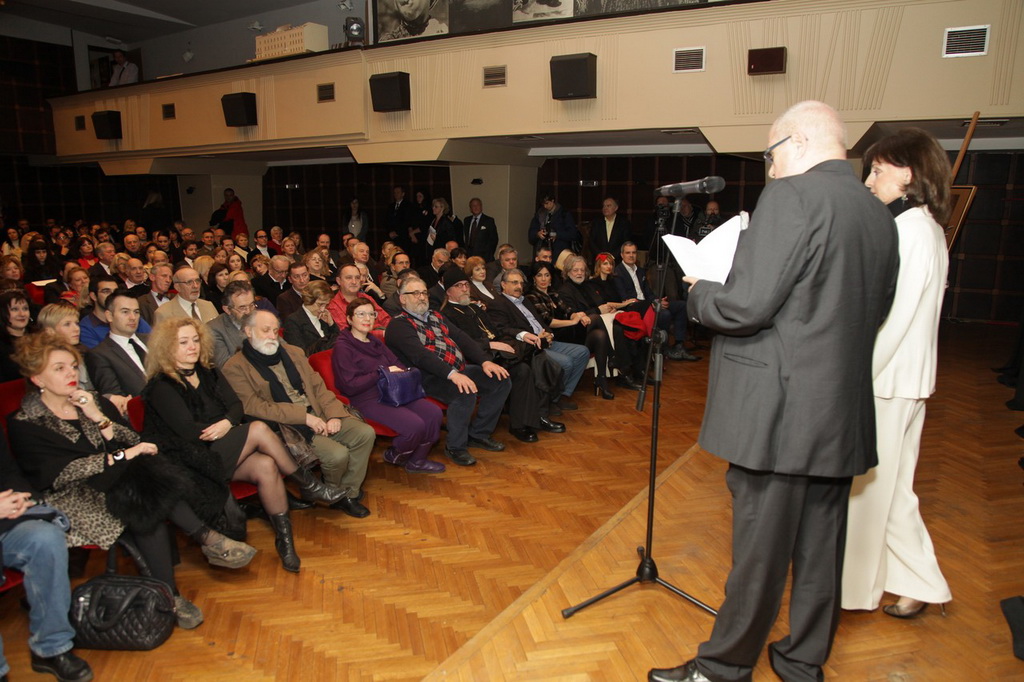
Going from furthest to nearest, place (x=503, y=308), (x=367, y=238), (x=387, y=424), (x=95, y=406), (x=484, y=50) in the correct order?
(x=367, y=238) → (x=484, y=50) → (x=503, y=308) → (x=387, y=424) → (x=95, y=406)

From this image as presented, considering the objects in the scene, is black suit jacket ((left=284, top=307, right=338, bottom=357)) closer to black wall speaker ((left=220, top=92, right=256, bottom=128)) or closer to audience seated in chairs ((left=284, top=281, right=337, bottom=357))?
audience seated in chairs ((left=284, top=281, right=337, bottom=357))

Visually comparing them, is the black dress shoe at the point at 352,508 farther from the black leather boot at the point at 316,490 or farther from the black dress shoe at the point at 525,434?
the black dress shoe at the point at 525,434

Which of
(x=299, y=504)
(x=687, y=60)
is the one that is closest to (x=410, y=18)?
(x=687, y=60)

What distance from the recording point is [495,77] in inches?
302

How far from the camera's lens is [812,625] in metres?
2.01

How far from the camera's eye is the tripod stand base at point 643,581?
2553 millimetres

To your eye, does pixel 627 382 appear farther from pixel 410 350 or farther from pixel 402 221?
pixel 402 221

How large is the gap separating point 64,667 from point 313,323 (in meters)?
2.77

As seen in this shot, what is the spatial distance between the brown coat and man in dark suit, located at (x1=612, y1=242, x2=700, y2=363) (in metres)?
3.57

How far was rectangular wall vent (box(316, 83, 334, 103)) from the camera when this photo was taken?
873 centimetres

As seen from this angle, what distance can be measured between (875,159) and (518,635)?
205 cm

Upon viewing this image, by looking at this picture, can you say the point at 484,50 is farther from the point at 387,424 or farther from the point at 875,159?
the point at 875,159

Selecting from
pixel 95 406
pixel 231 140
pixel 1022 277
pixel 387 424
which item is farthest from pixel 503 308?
pixel 1022 277

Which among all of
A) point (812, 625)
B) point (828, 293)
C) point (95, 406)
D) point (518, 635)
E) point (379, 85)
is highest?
point (379, 85)
